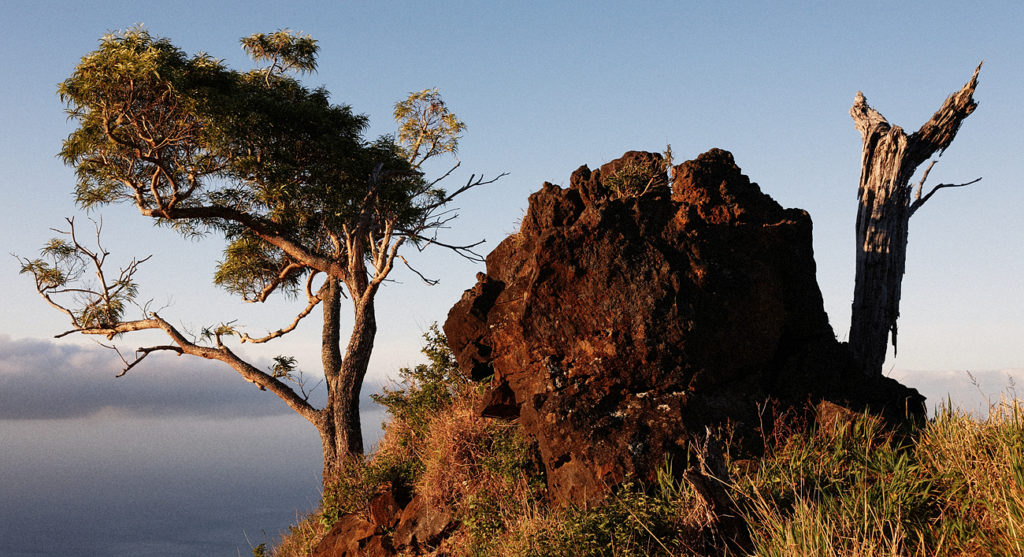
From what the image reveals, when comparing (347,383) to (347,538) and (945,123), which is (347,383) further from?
(945,123)

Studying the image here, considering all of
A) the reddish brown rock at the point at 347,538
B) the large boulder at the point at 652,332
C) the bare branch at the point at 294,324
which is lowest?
the reddish brown rock at the point at 347,538

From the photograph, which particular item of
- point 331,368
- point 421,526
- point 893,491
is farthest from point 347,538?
point 893,491

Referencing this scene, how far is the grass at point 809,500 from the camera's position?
24.0ft

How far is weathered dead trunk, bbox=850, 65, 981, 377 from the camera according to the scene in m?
14.1

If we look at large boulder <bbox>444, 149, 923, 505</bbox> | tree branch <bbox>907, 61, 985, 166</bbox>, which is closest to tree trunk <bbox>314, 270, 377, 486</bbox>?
large boulder <bbox>444, 149, 923, 505</bbox>

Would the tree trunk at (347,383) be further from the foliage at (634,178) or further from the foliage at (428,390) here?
the foliage at (634,178)

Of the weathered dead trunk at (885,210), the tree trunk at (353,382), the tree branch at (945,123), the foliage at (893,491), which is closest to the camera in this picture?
the foliage at (893,491)

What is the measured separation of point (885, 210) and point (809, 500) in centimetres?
868

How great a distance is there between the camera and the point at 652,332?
9.50 meters

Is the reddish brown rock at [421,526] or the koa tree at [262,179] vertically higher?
the koa tree at [262,179]

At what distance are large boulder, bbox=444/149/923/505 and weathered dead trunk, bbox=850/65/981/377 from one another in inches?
122

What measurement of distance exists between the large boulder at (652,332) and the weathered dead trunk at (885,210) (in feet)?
10.2

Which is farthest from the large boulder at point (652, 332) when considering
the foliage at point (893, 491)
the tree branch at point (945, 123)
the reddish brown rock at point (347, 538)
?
the tree branch at point (945, 123)

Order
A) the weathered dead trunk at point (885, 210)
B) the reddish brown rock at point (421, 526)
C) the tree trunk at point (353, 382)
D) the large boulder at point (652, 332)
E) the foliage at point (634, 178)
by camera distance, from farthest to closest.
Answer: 1. the tree trunk at point (353, 382)
2. the weathered dead trunk at point (885, 210)
3. the foliage at point (634, 178)
4. the reddish brown rock at point (421, 526)
5. the large boulder at point (652, 332)
